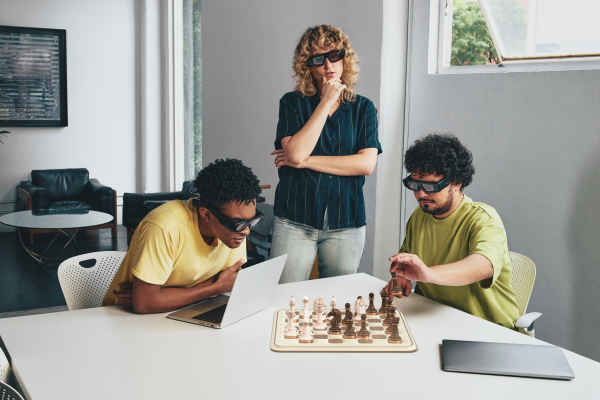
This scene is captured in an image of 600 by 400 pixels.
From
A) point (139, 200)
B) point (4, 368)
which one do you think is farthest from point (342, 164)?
point (139, 200)

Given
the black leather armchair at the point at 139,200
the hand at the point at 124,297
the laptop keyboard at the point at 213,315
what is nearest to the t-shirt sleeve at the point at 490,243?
the laptop keyboard at the point at 213,315

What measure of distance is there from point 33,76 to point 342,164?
6.43 meters

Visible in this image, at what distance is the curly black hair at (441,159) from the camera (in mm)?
2235

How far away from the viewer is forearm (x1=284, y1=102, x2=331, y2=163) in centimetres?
262

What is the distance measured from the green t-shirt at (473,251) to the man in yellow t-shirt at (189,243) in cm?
70

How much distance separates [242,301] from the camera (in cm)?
199

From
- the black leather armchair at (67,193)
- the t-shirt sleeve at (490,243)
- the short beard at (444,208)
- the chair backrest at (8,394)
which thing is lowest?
the black leather armchair at (67,193)

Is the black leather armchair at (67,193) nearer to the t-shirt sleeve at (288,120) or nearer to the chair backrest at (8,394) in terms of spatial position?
the t-shirt sleeve at (288,120)

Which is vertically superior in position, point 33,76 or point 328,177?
point 33,76

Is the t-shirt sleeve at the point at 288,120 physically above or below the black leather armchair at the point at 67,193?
above

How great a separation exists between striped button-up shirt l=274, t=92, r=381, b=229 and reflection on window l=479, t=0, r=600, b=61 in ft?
3.58

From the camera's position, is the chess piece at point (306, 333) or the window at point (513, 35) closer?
the chess piece at point (306, 333)

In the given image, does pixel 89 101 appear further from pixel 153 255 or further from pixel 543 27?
pixel 153 255

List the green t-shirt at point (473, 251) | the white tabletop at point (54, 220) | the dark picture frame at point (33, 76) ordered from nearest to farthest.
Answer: the green t-shirt at point (473, 251)
the white tabletop at point (54, 220)
the dark picture frame at point (33, 76)
